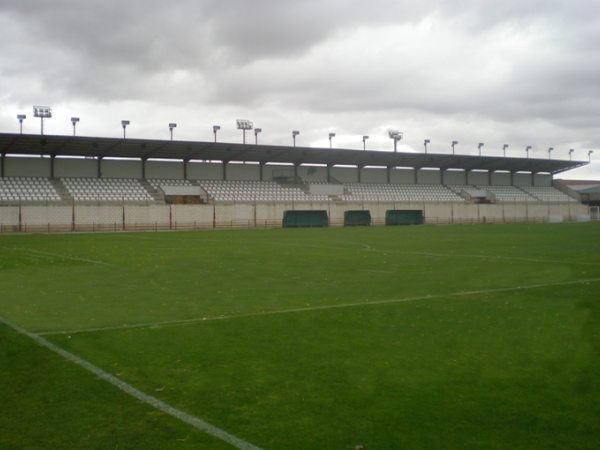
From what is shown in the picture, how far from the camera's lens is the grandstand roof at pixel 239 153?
51.8 meters

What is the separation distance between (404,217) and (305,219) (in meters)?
12.0

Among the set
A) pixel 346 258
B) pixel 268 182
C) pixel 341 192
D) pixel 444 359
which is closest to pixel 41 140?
pixel 268 182

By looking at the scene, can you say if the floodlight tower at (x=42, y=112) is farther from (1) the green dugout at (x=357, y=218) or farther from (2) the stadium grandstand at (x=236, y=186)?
(1) the green dugout at (x=357, y=218)

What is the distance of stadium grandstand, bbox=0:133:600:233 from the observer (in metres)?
50.4

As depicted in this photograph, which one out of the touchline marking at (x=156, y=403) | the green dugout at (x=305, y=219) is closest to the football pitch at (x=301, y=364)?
the touchline marking at (x=156, y=403)

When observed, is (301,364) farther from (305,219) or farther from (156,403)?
(305,219)

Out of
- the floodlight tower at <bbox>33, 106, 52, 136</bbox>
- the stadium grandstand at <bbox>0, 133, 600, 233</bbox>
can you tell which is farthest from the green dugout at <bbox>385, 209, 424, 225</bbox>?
the floodlight tower at <bbox>33, 106, 52, 136</bbox>

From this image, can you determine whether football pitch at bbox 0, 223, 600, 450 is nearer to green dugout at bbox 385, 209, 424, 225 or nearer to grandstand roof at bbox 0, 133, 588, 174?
grandstand roof at bbox 0, 133, 588, 174

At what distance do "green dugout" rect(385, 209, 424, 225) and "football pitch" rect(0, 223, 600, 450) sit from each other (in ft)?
154

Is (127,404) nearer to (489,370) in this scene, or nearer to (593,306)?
(489,370)

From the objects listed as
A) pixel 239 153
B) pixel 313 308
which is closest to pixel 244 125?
pixel 239 153

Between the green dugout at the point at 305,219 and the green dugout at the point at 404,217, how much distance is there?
7655 mm

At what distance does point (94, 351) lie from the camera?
712 cm

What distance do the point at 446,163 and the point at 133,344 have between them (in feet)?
231
